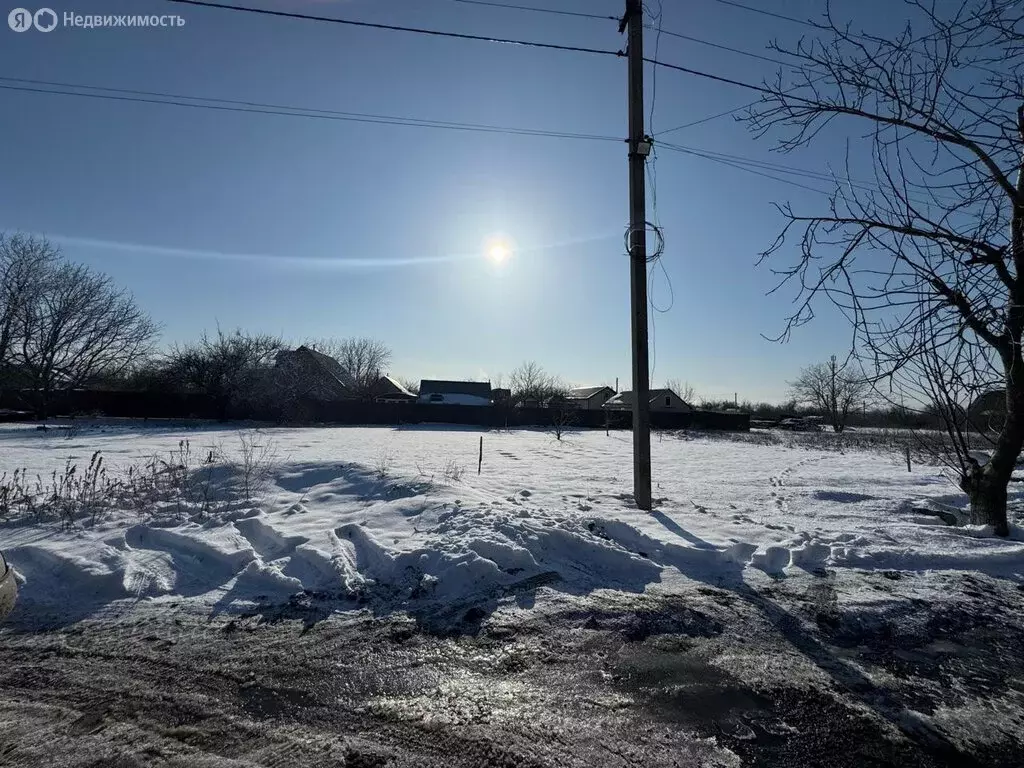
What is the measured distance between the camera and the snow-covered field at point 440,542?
4031 millimetres

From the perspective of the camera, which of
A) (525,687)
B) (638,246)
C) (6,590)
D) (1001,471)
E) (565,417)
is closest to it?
(6,590)

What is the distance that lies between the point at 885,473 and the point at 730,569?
10.9 meters

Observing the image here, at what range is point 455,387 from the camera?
50.5m

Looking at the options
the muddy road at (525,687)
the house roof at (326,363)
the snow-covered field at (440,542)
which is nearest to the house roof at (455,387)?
the house roof at (326,363)

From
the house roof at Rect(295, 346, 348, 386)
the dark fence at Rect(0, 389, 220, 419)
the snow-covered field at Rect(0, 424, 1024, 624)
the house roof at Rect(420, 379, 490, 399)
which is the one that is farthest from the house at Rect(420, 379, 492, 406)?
the snow-covered field at Rect(0, 424, 1024, 624)

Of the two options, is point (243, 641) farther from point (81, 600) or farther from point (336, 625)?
point (81, 600)

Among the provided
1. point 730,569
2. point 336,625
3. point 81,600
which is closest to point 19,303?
point 81,600

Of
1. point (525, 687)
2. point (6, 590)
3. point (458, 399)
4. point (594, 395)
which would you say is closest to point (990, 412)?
point (525, 687)

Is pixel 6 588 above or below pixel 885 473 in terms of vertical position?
above

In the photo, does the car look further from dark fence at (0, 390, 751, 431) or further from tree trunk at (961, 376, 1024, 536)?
dark fence at (0, 390, 751, 431)

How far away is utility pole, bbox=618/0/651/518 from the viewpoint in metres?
7.05

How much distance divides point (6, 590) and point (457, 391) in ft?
159

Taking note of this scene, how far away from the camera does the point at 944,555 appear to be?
5.18 metres

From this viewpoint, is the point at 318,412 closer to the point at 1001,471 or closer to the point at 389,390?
the point at 389,390
